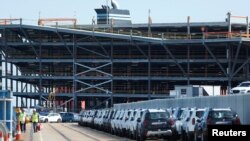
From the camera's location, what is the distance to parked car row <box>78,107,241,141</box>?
2439 centimetres

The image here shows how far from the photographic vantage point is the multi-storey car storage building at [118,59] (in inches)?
4257

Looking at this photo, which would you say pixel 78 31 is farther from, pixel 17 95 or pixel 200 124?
pixel 200 124

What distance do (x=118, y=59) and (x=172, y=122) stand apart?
85.1 metres

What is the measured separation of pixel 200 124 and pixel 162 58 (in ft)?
289

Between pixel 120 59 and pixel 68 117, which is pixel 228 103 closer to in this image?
pixel 68 117

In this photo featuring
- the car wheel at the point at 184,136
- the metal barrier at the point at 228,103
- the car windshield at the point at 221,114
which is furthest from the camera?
the metal barrier at the point at 228,103

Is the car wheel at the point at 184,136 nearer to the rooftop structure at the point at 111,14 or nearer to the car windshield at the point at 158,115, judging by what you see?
the car windshield at the point at 158,115

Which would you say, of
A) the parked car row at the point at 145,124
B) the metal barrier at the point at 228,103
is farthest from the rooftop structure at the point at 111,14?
the parked car row at the point at 145,124

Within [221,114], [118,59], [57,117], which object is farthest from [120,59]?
[221,114]

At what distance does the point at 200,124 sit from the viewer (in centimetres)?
2506

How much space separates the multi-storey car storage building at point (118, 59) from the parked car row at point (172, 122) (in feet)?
223

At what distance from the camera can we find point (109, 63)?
116562 millimetres

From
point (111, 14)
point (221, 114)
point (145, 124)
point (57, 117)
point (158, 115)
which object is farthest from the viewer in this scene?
point (111, 14)

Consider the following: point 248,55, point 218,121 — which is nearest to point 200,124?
point 218,121
